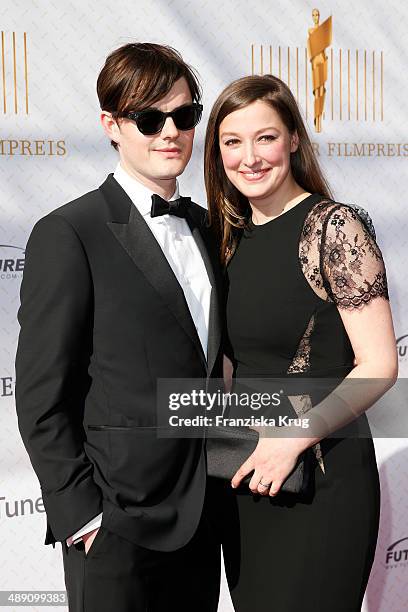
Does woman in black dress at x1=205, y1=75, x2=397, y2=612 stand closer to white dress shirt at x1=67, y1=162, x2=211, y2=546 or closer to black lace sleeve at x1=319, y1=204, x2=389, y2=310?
black lace sleeve at x1=319, y1=204, x2=389, y2=310

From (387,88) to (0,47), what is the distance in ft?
5.74

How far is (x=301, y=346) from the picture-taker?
2.08 metres

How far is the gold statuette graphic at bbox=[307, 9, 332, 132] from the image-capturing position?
3.43 meters

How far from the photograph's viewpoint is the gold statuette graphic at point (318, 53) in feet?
11.2

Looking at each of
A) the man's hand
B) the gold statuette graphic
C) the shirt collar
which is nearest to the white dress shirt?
the shirt collar

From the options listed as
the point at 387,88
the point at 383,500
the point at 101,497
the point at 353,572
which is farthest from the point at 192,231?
the point at 383,500

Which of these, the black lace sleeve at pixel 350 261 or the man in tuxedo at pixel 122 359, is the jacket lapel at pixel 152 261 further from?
the black lace sleeve at pixel 350 261

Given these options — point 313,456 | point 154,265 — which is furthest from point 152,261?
point 313,456

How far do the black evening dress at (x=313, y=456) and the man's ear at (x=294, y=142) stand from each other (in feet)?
0.66

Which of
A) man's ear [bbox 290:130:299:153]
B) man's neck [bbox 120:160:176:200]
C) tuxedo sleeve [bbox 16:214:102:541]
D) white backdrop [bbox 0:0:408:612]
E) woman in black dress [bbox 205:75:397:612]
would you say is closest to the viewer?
tuxedo sleeve [bbox 16:214:102:541]

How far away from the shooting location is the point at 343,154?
11.7 ft

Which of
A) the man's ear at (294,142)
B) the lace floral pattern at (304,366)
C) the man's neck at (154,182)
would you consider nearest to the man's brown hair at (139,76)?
the man's neck at (154,182)

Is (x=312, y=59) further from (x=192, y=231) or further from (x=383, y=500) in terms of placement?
(x=383, y=500)

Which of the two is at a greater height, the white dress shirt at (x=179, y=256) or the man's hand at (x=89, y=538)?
the white dress shirt at (x=179, y=256)
